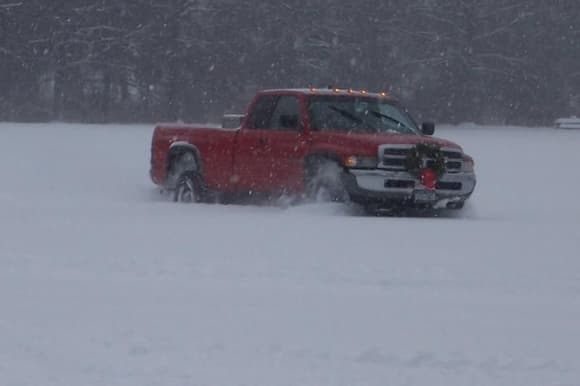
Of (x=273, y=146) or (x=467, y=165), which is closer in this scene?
(x=467, y=165)

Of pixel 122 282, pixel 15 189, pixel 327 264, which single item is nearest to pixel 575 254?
pixel 327 264

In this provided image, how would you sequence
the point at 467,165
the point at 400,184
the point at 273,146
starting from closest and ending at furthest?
the point at 400,184 < the point at 467,165 < the point at 273,146

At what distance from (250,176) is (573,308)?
7.67m

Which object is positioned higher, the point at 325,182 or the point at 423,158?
the point at 423,158

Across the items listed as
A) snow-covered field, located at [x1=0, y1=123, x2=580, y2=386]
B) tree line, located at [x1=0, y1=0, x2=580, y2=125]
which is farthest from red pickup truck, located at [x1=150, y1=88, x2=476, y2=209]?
tree line, located at [x1=0, y1=0, x2=580, y2=125]

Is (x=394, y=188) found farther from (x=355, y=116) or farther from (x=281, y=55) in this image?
(x=281, y=55)

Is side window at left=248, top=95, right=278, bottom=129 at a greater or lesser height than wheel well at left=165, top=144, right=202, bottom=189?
greater

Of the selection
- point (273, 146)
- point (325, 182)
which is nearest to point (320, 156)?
point (325, 182)

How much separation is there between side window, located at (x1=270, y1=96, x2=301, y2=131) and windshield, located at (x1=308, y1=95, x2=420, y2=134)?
20 cm

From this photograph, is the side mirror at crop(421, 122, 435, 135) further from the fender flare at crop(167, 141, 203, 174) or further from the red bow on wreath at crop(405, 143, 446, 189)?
the fender flare at crop(167, 141, 203, 174)

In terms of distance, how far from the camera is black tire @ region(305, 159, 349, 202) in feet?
47.9

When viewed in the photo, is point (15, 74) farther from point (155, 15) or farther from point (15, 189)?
point (15, 189)

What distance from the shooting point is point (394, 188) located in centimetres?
1444

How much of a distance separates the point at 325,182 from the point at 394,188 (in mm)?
889
